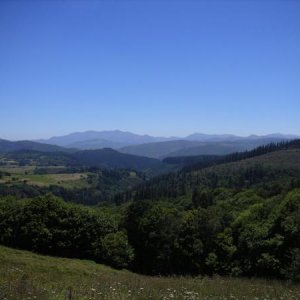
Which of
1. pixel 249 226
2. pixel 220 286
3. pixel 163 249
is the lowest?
pixel 163 249

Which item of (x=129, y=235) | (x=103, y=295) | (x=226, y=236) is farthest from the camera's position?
(x=129, y=235)

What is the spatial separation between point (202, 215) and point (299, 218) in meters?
17.5

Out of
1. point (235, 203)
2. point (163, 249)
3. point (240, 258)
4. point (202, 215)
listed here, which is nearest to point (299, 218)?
point (240, 258)

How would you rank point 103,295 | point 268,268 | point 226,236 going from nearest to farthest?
point 103,295
point 268,268
point 226,236

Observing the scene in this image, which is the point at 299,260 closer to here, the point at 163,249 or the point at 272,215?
the point at 272,215

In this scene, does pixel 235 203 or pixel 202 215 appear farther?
pixel 235 203

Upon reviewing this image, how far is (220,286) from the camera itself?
16062 mm

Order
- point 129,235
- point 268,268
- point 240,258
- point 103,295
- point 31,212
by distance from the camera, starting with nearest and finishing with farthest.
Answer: point 103,295
point 268,268
point 240,258
point 31,212
point 129,235

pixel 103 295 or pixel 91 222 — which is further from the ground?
pixel 103 295

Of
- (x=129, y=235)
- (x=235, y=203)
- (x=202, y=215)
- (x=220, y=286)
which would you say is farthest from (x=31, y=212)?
(x=220, y=286)

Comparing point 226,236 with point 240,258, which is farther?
point 226,236

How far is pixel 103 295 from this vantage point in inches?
506

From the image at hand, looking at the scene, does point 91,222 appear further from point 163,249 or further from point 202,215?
point 202,215

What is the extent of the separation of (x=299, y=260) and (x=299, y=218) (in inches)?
774
